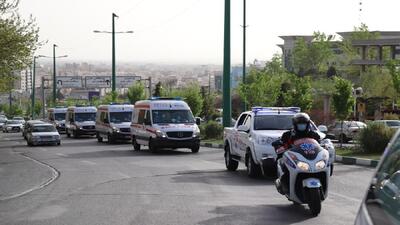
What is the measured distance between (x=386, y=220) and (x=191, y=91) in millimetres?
45193

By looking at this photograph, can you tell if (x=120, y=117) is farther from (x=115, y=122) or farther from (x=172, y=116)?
(x=172, y=116)

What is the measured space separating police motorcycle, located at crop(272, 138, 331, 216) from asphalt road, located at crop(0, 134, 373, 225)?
290 mm

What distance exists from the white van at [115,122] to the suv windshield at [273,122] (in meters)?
19.8

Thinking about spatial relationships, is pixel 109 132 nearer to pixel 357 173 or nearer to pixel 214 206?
pixel 357 173

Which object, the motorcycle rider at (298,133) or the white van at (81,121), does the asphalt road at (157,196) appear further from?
the white van at (81,121)

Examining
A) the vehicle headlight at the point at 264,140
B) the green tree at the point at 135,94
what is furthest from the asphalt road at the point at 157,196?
the green tree at the point at 135,94

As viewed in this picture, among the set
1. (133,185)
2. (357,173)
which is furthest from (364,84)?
(133,185)

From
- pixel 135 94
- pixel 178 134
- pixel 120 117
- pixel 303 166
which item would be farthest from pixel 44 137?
pixel 135 94

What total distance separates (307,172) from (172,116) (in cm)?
1788

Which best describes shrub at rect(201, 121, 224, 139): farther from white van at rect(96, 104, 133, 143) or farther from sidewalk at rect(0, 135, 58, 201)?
sidewalk at rect(0, 135, 58, 201)

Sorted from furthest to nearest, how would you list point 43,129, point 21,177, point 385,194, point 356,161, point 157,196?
point 43,129 → point 356,161 → point 21,177 → point 157,196 → point 385,194

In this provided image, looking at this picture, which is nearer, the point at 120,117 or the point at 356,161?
the point at 356,161

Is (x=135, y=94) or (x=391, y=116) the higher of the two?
(x=135, y=94)

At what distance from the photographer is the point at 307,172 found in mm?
9891
